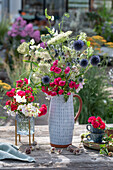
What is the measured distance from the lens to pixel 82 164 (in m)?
1.83

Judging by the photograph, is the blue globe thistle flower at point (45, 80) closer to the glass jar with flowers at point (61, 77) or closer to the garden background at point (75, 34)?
the glass jar with flowers at point (61, 77)

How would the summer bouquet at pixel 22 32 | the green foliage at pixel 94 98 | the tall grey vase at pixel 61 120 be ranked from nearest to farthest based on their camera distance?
the tall grey vase at pixel 61 120 < the green foliage at pixel 94 98 < the summer bouquet at pixel 22 32

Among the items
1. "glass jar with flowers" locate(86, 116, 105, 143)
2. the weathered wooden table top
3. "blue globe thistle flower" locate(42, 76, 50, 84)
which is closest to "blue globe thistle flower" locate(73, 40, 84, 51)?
"blue globe thistle flower" locate(42, 76, 50, 84)

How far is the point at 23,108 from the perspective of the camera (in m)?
1.98

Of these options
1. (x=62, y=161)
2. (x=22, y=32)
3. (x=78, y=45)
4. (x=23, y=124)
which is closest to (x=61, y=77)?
(x=78, y=45)

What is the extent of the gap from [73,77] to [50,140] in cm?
44

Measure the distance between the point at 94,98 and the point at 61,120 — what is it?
2083mm

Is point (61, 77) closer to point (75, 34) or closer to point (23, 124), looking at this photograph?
point (23, 124)

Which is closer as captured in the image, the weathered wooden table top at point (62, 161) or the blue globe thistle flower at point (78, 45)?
the weathered wooden table top at point (62, 161)

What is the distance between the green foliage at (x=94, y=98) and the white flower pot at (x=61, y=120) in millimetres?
1942

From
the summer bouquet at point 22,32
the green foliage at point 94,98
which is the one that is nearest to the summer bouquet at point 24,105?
the green foliage at point 94,98

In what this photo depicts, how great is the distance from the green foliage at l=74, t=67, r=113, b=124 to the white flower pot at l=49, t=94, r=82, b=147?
1.94 metres

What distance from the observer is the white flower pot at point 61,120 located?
2.03 meters

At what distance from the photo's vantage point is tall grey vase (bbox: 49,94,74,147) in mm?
2029
